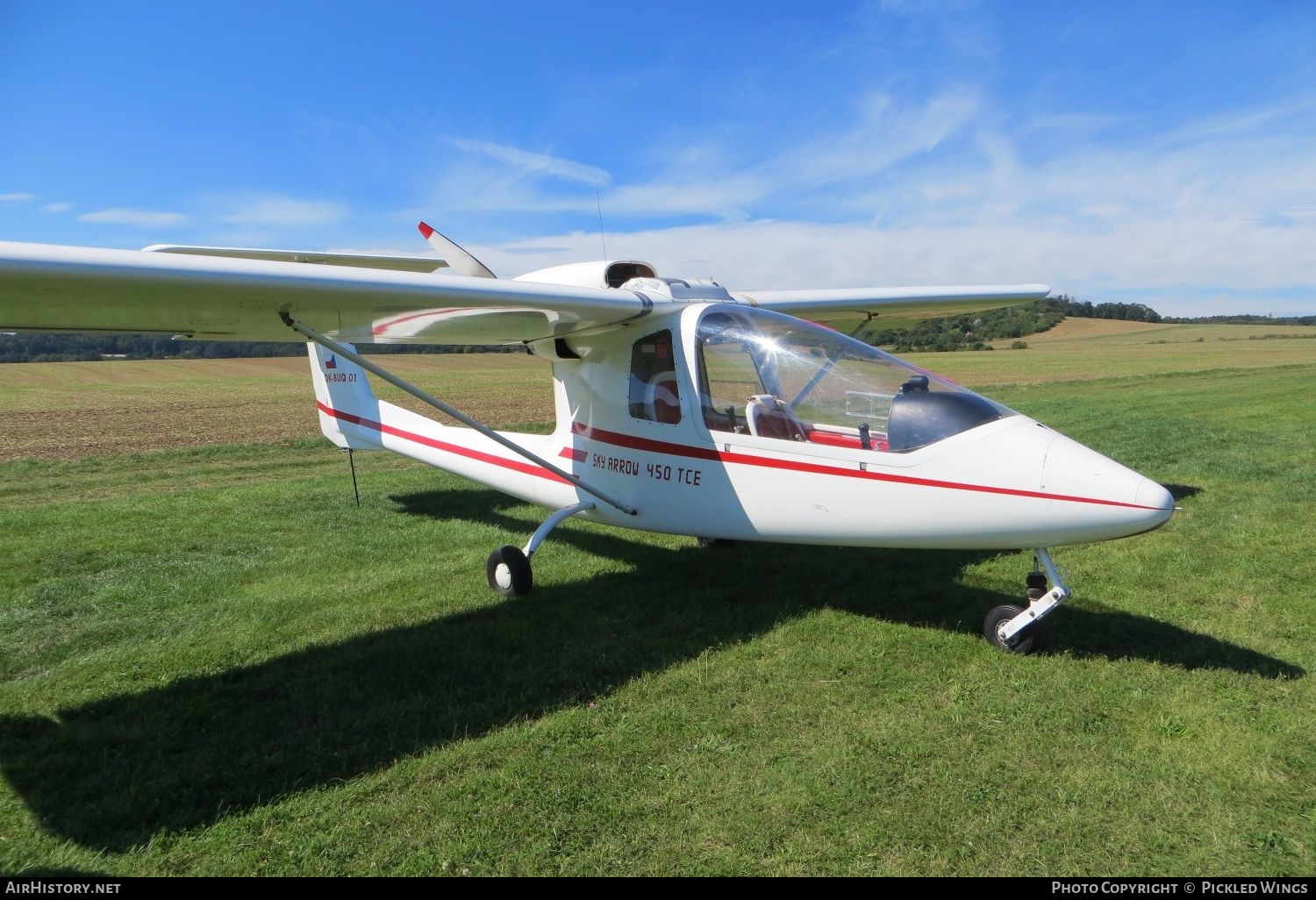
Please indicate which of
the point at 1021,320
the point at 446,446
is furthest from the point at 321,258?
the point at 1021,320

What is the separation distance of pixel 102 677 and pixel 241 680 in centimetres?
86

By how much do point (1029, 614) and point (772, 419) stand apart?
1878 millimetres

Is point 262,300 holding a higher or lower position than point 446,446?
higher

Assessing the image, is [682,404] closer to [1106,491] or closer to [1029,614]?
[1029,614]

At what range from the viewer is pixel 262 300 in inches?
166

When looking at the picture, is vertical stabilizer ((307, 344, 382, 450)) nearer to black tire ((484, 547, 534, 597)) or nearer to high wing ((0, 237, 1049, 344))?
high wing ((0, 237, 1049, 344))

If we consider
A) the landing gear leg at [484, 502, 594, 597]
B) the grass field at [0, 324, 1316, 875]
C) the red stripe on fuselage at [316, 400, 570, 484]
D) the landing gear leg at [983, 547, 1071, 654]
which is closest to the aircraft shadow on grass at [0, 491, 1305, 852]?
the grass field at [0, 324, 1316, 875]

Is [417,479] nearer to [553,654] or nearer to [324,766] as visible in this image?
[553,654]

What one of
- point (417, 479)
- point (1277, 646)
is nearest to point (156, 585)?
point (417, 479)

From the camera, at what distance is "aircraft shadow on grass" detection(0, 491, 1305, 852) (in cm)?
335

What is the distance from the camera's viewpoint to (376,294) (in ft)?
14.3

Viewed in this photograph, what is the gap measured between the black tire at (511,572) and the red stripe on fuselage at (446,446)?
81 centimetres

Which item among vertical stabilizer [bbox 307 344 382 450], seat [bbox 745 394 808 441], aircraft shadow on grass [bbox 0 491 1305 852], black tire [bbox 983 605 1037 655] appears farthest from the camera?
vertical stabilizer [bbox 307 344 382 450]

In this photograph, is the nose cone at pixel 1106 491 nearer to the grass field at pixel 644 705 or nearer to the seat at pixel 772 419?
the grass field at pixel 644 705
